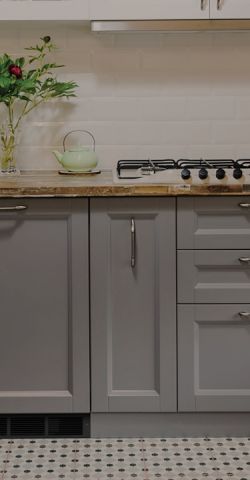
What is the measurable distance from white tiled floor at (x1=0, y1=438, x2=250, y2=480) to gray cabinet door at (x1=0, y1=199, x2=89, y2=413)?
0.15 meters

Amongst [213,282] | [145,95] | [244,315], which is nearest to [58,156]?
[145,95]

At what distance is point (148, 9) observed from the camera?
12.1 ft

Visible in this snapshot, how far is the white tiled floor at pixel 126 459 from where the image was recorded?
10.5 ft

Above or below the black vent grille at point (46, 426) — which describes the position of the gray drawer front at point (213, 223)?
above

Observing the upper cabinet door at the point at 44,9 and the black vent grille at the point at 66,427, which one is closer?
the black vent grille at the point at 66,427

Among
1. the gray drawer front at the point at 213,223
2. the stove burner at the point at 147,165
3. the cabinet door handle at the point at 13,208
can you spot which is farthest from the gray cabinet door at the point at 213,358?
the cabinet door handle at the point at 13,208

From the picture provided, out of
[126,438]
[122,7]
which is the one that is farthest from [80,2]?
[126,438]

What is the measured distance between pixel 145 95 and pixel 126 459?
5.17 feet

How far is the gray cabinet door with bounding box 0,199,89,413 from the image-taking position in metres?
3.41

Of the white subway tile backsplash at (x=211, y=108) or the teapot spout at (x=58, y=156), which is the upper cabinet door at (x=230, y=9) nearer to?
the white subway tile backsplash at (x=211, y=108)

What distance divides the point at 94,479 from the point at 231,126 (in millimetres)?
1676

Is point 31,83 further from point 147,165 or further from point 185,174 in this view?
point 185,174

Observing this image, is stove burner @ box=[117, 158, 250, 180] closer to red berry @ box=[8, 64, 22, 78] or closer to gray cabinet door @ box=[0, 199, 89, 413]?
gray cabinet door @ box=[0, 199, 89, 413]

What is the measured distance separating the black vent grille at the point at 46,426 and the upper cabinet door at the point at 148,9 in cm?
156
